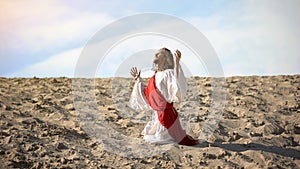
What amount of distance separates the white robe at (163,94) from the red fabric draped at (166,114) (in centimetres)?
7

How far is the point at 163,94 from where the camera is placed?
7070 millimetres

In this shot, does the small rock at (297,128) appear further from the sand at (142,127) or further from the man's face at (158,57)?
the man's face at (158,57)

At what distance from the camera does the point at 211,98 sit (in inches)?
431

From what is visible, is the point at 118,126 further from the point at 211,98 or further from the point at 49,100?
the point at 211,98

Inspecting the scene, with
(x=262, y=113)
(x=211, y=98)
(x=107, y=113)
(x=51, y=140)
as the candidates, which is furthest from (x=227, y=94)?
(x=51, y=140)

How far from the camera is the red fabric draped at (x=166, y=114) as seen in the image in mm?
7086

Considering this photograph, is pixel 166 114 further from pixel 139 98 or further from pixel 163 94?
pixel 139 98

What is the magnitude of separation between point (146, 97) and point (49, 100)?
154 inches

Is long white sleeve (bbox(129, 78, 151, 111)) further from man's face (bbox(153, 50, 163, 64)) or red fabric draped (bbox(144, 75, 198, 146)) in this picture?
man's face (bbox(153, 50, 163, 64))

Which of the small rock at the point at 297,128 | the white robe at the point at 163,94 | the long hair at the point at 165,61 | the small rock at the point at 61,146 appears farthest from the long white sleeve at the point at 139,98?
the small rock at the point at 297,128

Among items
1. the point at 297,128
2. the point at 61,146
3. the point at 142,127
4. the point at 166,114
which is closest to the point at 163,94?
the point at 166,114

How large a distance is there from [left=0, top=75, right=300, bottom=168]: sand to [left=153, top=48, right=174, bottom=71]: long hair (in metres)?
1.38

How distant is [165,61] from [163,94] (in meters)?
0.58

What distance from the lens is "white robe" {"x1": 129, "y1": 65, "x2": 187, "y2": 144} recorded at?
6.85 m
